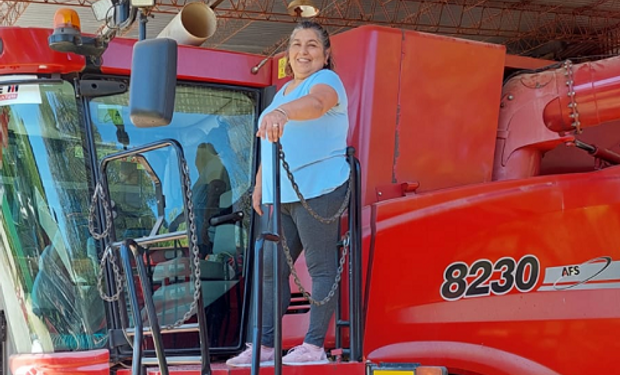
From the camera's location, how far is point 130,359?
3146 mm

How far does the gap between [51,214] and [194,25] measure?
1.18 meters

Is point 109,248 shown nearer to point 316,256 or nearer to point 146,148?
point 146,148

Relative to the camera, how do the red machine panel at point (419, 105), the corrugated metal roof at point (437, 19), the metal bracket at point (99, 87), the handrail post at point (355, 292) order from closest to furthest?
the handrail post at point (355, 292) < the metal bracket at point (99, 87) < the red machine panel at point (419, 105) < the corrugated metal roof at point (437, 19)

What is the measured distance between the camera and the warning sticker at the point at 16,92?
318cm

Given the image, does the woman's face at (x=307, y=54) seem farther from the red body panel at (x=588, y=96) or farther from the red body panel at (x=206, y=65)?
the red body panel at (x=588, y=96)

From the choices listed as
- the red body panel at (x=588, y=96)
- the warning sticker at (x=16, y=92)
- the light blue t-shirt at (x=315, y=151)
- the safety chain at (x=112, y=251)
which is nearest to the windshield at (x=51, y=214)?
the warning sticker at (x=16, y=92)

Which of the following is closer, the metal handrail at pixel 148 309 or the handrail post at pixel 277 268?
the handrail post at pixel 277 268

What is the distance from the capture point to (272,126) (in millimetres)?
2541

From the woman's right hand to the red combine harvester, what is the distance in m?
0.21


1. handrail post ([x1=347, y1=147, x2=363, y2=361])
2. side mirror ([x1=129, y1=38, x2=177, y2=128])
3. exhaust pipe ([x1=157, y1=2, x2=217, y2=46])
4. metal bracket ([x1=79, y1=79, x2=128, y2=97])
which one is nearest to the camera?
side mirror ([x1=129, y1=38, x2=177, y2=128])

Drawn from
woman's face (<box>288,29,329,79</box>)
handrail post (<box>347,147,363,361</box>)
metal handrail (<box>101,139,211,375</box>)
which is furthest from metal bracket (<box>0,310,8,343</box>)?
woman's face (<box>288,29,329,79</box>)

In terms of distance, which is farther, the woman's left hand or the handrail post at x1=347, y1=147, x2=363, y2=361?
the handrail post at x1=347, y1=147, x2=363, y2=361

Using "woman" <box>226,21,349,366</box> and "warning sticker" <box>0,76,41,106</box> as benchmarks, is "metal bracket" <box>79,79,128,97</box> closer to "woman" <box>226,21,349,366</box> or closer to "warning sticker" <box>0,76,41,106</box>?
"warning sticker" <box>0,76,41,106</box>

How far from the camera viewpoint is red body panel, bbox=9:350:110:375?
3.06 meters
